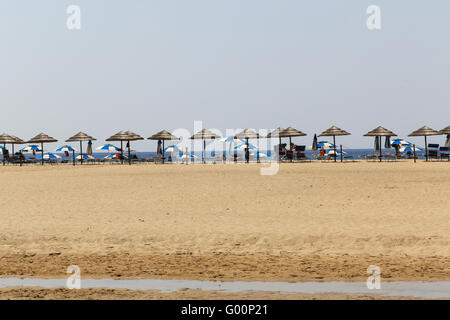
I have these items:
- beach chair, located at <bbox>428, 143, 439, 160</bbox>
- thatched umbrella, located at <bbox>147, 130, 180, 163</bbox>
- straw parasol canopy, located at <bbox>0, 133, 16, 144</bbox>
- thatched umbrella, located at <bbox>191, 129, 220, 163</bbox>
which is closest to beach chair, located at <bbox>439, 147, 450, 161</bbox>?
beach chair, located at <bbox>428, 143, 439, 160</bbox>

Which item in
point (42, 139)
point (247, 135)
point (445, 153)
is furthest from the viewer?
point (42, 139)

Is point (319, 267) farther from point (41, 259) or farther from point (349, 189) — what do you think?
point (349, 189)

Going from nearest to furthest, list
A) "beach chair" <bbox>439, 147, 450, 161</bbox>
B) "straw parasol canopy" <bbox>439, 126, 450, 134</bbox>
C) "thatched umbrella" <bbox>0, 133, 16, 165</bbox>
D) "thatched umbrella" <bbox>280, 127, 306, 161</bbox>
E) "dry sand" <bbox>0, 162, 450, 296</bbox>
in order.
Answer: "dry sand" <bbox>0, 162, 450, 296</bbox>, "beach chair" <bbox>439, 147, 450, 161</bbox>, "straw parasol canopy" <bbox>439, 126, 450, 134</bbox>, "thatched umbrella" <bbox>280, 127, 306, 161</bbox>, "thatched umbrella" <bbox>0, 133, 16, 165</bbox>

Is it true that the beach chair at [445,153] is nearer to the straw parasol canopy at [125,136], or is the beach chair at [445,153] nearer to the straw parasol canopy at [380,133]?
the straw parasol canopy at [380,133]

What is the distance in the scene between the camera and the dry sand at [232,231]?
8.33 metres

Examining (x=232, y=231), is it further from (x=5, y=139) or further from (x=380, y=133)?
(x=5, y=139)

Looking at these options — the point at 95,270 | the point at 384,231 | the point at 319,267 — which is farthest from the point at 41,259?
the point at 384,231

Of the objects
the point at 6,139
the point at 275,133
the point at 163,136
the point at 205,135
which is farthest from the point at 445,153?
the point at 6,139

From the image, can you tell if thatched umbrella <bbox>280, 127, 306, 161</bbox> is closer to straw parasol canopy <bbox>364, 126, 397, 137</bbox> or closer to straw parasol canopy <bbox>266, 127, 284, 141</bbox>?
straw parasol canopy <bbox>266, 127, 284, 141</bbox>

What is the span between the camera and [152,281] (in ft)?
24.7

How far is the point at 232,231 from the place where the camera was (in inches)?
432

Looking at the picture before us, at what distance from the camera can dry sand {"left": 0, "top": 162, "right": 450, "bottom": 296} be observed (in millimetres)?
8328

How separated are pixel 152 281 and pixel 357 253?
11.6 feet

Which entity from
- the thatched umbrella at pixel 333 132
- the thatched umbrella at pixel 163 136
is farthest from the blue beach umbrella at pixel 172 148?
the thatched umbrella at pixel 333 132
